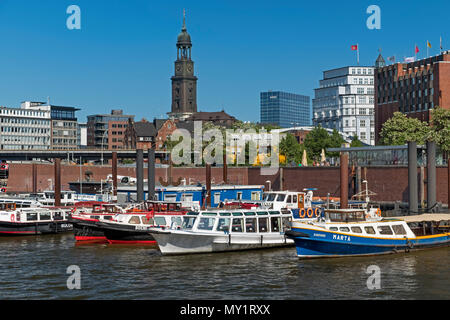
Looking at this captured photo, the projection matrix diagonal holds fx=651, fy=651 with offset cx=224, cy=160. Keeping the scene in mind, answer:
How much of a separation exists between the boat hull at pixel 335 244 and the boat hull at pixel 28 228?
2248cm

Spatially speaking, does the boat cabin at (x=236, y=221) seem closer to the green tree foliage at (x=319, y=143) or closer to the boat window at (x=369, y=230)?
the boat window at (x=369, y=230)

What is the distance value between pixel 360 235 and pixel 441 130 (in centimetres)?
5844

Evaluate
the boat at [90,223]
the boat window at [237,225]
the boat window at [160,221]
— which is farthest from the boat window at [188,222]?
the boat at [90,223]

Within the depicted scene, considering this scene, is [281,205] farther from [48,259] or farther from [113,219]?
[48,259]

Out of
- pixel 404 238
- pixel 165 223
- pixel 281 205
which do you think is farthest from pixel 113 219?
pixel 404 238

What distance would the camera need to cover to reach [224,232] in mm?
43281

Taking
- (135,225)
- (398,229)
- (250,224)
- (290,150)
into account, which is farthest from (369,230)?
(290,150)

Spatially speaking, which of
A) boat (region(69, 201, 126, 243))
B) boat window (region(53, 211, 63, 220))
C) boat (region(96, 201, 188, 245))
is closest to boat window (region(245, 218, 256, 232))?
boat (region(96, 201, 188, 245))

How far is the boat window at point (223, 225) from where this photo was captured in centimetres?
4338

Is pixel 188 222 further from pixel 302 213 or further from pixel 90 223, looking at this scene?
pixel 302 213

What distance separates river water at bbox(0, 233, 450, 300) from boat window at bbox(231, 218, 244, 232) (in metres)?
1.60

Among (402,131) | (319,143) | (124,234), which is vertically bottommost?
(124,234)

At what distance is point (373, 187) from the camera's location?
80.8 metres
